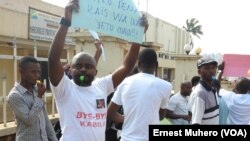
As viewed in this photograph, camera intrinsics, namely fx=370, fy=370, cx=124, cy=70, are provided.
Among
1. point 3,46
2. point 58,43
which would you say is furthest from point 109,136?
point 3,46

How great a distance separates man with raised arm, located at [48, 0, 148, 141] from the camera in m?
2.67

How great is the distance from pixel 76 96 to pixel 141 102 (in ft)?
2.17

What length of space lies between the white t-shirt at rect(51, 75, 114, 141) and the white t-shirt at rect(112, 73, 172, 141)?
0.43m

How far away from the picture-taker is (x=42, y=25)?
11.5m

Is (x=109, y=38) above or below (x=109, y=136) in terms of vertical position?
above

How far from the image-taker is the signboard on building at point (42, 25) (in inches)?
454

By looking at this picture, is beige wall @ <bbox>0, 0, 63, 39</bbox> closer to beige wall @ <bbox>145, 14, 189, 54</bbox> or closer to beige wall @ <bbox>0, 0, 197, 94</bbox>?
beige wall @ <bbox>0, 0, 197, 94</bbox>

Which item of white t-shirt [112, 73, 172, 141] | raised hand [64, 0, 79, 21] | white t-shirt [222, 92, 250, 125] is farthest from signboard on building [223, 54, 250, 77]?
raised hand [64, 0, 79, 21]

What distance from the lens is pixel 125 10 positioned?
3.47 metres

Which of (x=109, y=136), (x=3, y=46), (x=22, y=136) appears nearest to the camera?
(x=22, y=136)

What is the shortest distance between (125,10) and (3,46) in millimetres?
10686

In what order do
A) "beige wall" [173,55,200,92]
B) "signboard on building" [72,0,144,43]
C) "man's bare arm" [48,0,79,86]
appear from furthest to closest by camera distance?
1. "beige wall" [173,55,200,92]
2. "signboard on building" [72,0,144,43]
3. "man's bare arm" [48,0,79,86]

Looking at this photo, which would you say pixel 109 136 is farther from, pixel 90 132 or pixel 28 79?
pixel 90 132

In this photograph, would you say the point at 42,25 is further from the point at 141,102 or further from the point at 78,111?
the point at 78,111
